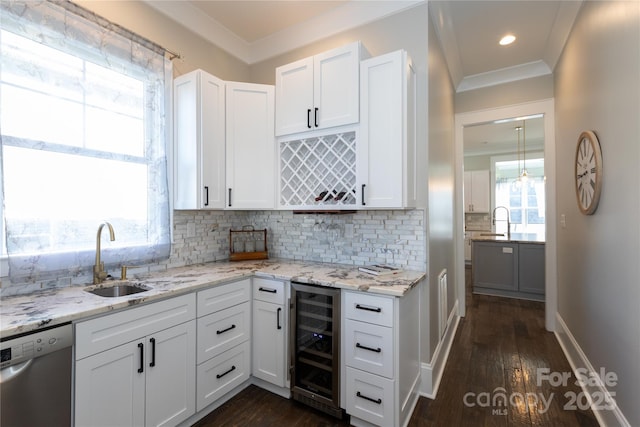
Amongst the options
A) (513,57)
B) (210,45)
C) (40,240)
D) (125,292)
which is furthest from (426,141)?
(40,240)

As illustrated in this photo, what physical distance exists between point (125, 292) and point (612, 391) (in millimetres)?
3077

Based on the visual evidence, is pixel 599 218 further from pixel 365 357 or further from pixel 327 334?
pixel 327 334

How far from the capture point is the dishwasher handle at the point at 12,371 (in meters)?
1.13

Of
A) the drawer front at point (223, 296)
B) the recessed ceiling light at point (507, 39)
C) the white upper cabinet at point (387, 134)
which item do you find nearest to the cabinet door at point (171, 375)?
the drawer front at point (223, 296)

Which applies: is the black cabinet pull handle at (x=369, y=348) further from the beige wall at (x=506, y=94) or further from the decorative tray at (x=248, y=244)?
the beige wall at (x=506, y=94)

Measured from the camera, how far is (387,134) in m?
2.09

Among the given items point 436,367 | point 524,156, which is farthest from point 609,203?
point 524,156

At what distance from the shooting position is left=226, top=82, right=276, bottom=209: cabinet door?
2514 millimetres

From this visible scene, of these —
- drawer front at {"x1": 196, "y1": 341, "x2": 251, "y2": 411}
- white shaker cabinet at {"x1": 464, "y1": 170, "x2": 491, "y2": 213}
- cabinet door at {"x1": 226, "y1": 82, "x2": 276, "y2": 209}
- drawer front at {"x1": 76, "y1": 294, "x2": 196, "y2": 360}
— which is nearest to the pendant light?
white shaker cabinet at {"x1": 464, "y1": 170, "x2": 491, "y2": 213}

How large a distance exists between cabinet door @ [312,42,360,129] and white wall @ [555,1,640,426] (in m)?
1.48

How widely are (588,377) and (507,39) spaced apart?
296cm

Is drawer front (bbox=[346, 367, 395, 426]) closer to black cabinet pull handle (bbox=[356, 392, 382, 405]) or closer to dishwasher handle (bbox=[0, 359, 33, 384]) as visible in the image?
black cabinet pull handle (bbox=[356, 392, 382, 405])

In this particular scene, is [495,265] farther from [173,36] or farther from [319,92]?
[173,36]

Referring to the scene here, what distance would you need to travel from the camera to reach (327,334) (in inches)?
78.2
